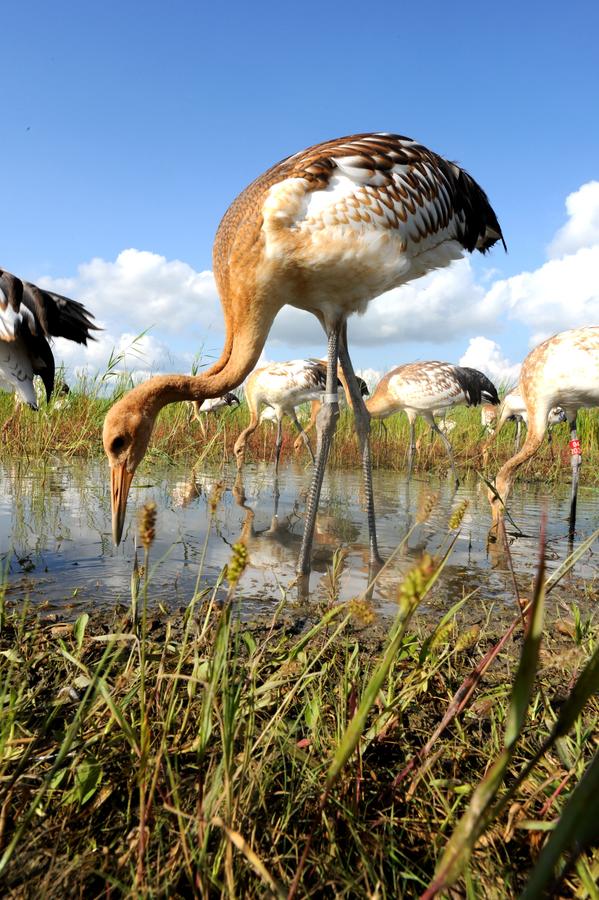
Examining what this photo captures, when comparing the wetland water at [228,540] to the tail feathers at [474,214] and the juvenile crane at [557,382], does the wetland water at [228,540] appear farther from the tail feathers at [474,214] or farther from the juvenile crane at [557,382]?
the tail feathers at [474,214]

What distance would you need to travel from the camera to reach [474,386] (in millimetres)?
12875

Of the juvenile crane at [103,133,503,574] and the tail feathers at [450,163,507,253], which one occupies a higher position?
the tail feathers at [450,163,507,253]

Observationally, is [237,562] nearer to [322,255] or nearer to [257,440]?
[322,255]

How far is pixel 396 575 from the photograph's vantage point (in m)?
3.86

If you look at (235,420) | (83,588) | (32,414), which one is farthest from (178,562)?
(235,420)

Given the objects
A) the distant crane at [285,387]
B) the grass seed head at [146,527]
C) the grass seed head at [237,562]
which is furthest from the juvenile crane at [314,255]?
the distant crane at [285,387]

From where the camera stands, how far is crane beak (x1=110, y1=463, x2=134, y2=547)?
133 inches

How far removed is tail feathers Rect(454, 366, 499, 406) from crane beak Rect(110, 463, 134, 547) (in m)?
10.0

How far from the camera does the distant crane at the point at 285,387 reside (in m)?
11.9

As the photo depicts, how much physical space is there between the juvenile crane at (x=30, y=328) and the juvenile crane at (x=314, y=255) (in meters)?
2.50

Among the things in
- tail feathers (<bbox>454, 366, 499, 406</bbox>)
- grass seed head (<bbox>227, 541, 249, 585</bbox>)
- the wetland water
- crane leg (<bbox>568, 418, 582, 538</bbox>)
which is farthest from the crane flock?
tail feathers (<bbox>454, 366, 499, 406</bbox>)

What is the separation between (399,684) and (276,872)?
946mm

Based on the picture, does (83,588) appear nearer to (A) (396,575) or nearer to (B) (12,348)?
(A) (396,575)

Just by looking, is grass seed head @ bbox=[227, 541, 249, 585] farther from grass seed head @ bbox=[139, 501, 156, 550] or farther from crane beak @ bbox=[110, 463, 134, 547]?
crane beak @ bbox=[110, 463, 134, 547]
